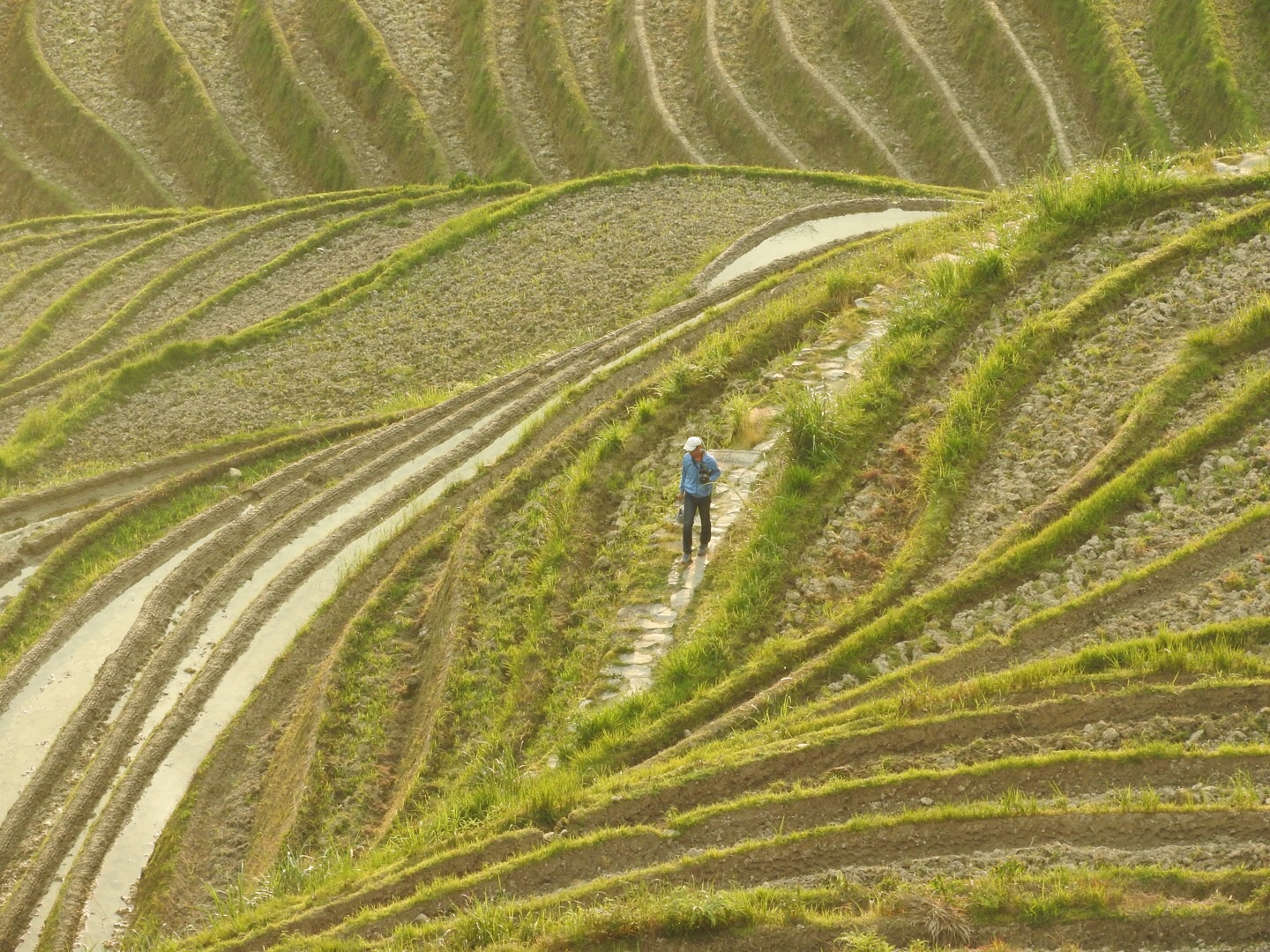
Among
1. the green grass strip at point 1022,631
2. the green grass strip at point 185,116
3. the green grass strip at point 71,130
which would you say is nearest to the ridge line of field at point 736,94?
the green grass strip at point 185,116

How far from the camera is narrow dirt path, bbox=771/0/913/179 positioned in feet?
203

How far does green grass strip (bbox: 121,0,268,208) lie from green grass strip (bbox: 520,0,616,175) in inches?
599

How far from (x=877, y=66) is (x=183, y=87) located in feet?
120

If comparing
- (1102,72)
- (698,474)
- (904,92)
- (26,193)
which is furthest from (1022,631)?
(26,193)

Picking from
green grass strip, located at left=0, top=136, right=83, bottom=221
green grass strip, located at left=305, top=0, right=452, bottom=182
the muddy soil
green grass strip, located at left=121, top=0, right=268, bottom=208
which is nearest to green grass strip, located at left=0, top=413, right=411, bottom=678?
the muddy soil

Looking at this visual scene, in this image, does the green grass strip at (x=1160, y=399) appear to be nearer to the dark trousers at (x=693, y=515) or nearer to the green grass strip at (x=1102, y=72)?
the dark trousers at (x=693, y=515)

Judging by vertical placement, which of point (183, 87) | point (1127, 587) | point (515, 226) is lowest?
point (1127, 587)

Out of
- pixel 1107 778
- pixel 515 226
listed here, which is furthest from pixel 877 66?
pixel 1107 778

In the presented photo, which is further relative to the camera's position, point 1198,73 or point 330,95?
point 330,95

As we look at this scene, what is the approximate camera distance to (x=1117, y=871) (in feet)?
44.3

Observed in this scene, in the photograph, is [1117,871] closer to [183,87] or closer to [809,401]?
[809,401]

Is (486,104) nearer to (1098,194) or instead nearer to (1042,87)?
(1042,87)

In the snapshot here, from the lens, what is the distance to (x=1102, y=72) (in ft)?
200

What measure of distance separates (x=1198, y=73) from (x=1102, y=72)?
402 centimetres
